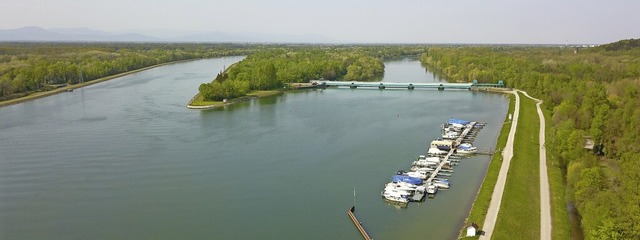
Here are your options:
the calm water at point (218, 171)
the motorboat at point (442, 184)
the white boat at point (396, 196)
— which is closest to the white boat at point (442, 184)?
the motorboat at point (442, 184)

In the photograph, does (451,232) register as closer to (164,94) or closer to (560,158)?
(560,158)

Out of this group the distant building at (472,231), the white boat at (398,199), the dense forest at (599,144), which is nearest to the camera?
the dense forest at (599,144)

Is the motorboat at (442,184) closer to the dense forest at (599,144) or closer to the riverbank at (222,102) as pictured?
the dense forest at (599,144)

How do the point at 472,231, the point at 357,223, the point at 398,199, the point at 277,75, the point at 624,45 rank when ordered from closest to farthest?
the point at 472,231 → the point at 357,223 → the point at 398,199 → the point at 277,75 → the point at 624,45

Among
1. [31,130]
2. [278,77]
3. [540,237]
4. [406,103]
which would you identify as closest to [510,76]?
[406,103]

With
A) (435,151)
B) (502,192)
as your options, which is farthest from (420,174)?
(435,151)

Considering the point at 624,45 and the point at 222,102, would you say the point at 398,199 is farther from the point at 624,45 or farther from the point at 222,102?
the point at 624,45

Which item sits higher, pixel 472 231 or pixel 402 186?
pixel 472 231
